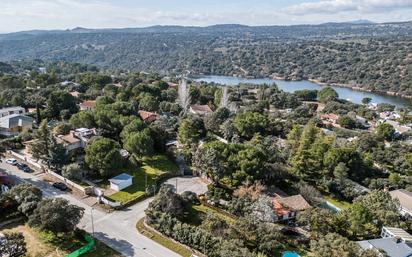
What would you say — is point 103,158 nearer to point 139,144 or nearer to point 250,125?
point 139,144

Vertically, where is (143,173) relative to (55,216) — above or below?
below

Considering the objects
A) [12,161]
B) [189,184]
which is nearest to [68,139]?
[12,161]

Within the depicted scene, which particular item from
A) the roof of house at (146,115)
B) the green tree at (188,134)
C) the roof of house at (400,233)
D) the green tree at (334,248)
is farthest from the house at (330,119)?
the green tree at (334,248)

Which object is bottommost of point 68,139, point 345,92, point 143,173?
point 345,92

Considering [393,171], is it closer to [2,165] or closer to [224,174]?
[224,174]

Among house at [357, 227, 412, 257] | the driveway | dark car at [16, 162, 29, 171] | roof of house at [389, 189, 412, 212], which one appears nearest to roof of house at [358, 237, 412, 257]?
house at [357, 227, 412, 257]

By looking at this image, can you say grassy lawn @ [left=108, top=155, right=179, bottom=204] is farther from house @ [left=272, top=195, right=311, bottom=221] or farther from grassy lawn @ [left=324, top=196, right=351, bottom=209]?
grassy lawn @ [left=324, top=196, right=351, bottom=209]

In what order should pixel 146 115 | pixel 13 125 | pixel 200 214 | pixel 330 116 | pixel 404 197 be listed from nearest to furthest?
1. pixel 200 214
2. pixel 404 197
3. pixel 13 125
4. pixel 146 115
5. pixel 330 116

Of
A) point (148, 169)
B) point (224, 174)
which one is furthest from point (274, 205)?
point (148, 169)

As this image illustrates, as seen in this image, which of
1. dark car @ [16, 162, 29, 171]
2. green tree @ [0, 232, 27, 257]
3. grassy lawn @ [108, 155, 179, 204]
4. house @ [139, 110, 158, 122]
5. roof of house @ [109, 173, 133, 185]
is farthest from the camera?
house @ [139, 110, 158, 122]
